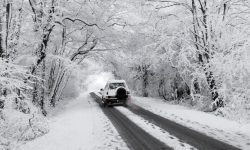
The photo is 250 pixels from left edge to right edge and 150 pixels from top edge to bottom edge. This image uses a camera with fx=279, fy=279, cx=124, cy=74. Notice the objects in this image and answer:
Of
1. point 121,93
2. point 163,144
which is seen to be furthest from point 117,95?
point 163,144

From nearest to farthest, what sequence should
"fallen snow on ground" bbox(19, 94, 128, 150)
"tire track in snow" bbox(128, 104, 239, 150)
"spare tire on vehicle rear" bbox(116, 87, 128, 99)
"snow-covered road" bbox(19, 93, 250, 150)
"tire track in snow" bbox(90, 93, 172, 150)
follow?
"tire track in snow" bbox(128, 104, 239, 150)
"tire track in snow" bbox(90, 93, 172, 150)
"snow-covered road" bbox(19, 93, 250, 150)
"fallen snow on ground" bbox(19, 94, 128, 150)
"spare tire on vehicle rear" bbox(116, 87, 128, 99)

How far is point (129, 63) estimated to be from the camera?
111 ft

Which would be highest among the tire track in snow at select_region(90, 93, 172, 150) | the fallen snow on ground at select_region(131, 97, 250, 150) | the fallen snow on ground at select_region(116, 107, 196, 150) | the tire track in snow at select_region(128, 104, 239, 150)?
the fallen snow on ground at select_region(131, 97, 250, 150)

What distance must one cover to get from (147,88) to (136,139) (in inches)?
1031

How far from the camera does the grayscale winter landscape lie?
9141 millimetres

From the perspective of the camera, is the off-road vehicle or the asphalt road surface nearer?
the asphalt road surface

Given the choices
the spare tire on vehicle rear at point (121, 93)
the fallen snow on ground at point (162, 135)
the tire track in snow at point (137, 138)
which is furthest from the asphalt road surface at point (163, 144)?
the spare tire on vehicle rear at point (121, 93)

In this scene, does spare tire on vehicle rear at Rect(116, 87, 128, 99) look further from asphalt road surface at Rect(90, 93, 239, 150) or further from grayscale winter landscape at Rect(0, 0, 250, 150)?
asphalt road surface at Rect(90, 93, 239, 150)

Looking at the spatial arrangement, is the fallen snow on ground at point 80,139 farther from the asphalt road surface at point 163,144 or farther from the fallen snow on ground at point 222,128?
the fallen snow on ground at point 222,128

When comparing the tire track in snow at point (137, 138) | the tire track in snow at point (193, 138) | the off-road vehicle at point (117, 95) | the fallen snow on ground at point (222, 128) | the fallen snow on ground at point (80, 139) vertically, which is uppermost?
the off-road vehicle at point (117, 95)

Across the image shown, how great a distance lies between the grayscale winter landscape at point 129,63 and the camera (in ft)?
30.0

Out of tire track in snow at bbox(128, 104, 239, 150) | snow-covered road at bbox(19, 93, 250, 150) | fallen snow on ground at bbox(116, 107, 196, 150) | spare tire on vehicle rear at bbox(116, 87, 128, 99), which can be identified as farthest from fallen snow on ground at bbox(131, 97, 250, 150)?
spare tire on vehicle rear at bbox(116, 87, 128, 99)

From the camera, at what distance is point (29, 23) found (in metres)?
18.9

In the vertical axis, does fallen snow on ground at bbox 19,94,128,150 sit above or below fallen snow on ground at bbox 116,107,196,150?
below
